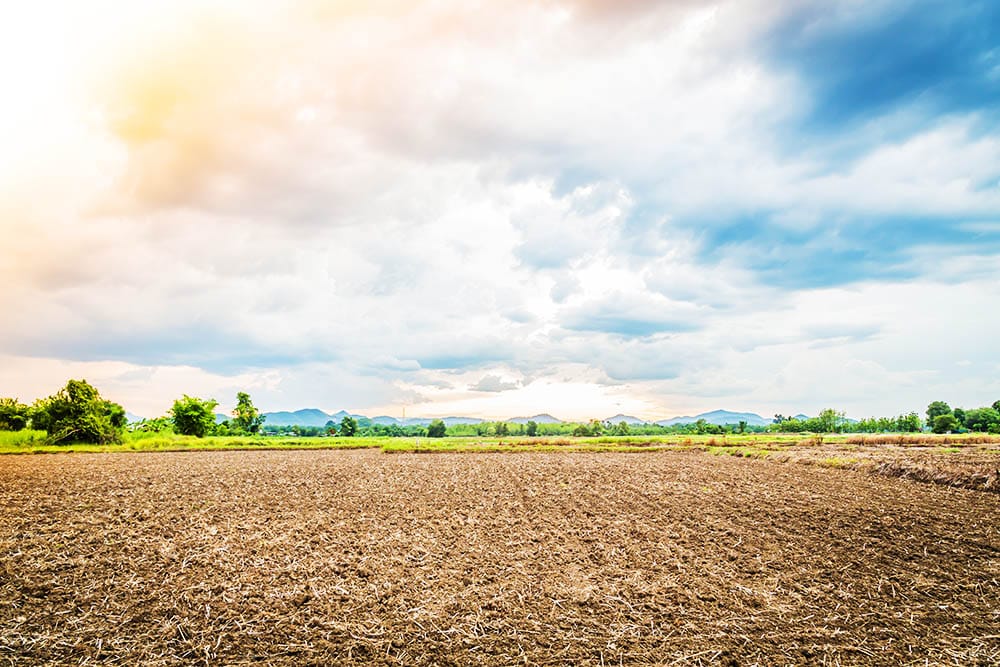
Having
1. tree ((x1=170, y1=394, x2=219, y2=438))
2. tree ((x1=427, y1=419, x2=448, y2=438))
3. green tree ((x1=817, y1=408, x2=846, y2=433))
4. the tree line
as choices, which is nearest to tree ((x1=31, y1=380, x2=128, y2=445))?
the tree line

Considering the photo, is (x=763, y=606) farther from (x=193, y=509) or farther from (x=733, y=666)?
(x=193, y=509)

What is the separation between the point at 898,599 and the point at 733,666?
3935mm

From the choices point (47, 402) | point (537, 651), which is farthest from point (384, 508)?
point (47, 402)

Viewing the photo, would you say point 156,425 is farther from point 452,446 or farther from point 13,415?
point 452,446

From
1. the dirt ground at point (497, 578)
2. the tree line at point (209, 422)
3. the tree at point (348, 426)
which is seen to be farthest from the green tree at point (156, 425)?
the dirt ground at point (497, 578)

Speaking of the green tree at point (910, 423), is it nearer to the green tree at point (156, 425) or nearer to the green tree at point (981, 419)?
the green tree at point (981, 419)

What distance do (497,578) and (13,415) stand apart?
49.3 m

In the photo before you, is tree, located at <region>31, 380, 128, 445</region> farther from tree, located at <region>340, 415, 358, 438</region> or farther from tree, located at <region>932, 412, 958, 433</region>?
tree, located at <region>932, 412, 958, 433</region>

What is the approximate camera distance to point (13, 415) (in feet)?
133

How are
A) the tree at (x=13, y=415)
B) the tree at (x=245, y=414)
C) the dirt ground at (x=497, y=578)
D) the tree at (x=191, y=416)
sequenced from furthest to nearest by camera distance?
1. the tree at (x=245, y=414)
2. the tree at (x=191, y=416)
3. the tree at (x=13, y=415)
4. the dirt ground at (x=497, y=578)

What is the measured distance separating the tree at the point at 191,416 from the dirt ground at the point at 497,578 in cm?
3915

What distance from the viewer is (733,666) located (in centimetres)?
617

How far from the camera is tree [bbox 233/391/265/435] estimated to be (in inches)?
2442

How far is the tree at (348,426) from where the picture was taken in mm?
68062
